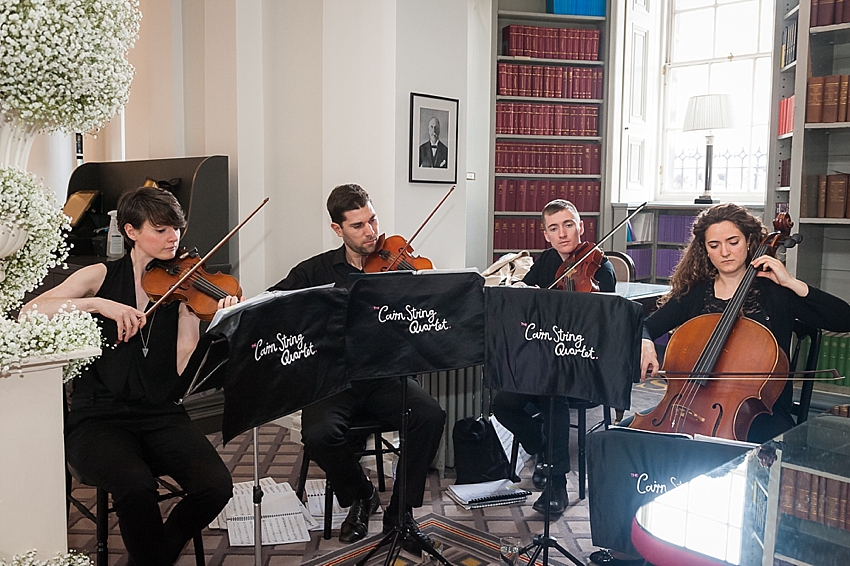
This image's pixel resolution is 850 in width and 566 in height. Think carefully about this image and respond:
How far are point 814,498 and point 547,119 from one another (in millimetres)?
4188

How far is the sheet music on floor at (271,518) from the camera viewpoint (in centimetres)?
248

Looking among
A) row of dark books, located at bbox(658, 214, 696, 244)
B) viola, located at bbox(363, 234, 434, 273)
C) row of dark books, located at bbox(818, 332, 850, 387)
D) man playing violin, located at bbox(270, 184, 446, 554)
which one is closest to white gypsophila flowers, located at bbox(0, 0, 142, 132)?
man playing violin, located at bbox(270, 184, 446, 554)

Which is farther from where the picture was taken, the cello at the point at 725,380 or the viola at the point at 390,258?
the viola at the point at 390,258

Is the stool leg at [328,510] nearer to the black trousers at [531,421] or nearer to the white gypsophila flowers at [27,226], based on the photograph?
the black trousers at [531,421]

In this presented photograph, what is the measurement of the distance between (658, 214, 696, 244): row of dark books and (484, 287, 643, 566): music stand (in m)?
3.47

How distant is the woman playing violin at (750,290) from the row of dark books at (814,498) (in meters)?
0.82

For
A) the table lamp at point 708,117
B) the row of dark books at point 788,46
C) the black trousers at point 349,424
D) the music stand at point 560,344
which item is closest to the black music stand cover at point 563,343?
the music stand at point 560,344

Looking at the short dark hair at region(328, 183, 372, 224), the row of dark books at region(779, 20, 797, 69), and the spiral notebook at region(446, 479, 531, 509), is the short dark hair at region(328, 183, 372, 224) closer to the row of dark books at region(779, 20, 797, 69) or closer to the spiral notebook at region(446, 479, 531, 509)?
the spiral notebook at region(446, 479, 531, 509)

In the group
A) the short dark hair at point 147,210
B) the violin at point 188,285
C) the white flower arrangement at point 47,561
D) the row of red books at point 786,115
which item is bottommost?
the white flower arrangement at point 47,561

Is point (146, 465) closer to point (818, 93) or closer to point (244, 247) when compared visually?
point (244, 247)

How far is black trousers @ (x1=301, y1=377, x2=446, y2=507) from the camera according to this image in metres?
2.36

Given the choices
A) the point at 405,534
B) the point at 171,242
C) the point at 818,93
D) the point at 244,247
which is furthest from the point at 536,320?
the point at 818,93

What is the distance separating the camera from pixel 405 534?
7.15ft

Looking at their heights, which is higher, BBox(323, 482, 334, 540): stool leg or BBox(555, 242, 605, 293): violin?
BBox(555, 242, 605, 293): violin
